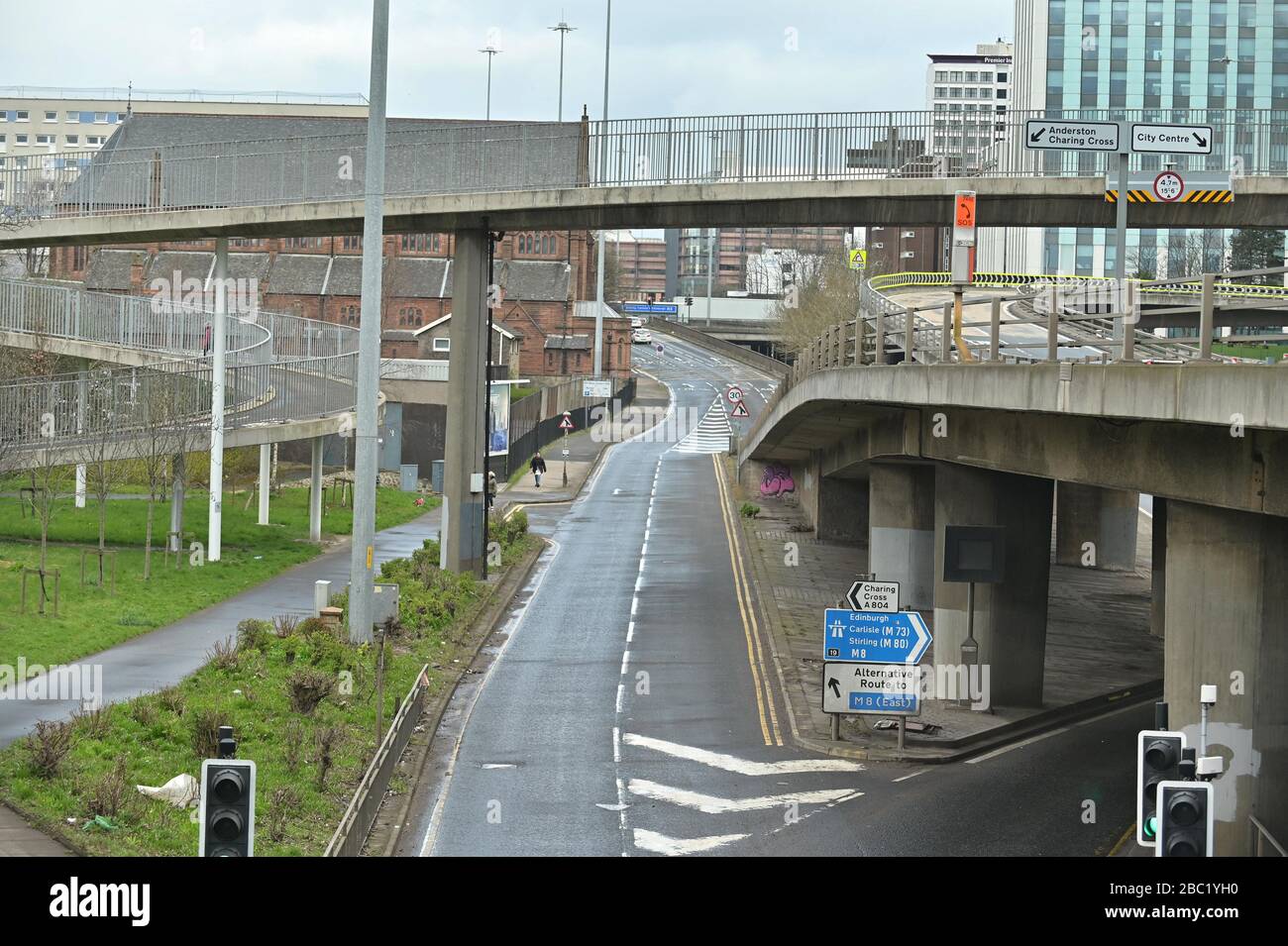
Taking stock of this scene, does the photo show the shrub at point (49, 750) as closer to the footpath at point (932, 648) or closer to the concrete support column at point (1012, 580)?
the footpath at point (932, 648)

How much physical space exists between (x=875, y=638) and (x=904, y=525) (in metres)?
13.1

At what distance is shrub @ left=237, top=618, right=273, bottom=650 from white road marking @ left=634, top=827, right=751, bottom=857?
33.3ft

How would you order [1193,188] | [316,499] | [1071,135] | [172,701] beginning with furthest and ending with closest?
1. [316,499]
2. [1193,188]
3. [1071,135]
4. [172,701]

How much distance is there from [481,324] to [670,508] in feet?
69.6

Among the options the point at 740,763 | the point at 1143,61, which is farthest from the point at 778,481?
the point at 1143,61

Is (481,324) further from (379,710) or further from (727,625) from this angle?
(379,710)

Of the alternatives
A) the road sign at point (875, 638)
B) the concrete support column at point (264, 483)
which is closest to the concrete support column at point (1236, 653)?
the road sign at point (875, 638)

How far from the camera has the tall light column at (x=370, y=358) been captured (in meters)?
27.2

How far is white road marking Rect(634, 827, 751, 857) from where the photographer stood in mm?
18266

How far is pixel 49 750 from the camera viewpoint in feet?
58.3

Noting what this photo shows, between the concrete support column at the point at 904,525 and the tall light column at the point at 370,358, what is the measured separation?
46.3 ft

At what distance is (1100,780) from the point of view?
919 inches

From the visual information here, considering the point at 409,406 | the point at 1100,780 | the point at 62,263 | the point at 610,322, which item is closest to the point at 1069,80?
the point at 610,322

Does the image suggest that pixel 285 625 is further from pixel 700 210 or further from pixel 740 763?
pixel 700 210
